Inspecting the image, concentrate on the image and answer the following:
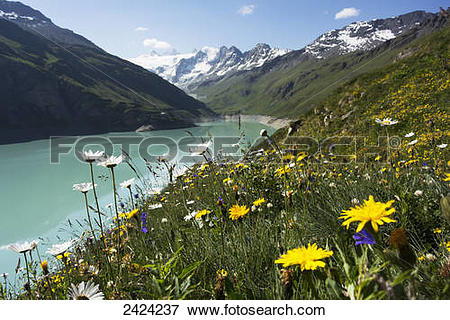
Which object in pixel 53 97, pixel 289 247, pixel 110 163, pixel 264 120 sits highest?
pixel 53 97

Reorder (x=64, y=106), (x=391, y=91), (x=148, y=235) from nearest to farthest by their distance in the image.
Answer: (x=148, y=235), (x=391, y=91), (x=64, y=106)

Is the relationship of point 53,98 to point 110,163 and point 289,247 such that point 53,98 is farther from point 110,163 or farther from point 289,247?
point 289,247

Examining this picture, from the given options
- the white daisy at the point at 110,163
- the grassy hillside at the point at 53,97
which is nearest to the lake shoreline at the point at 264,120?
the grassy hillside at the point at 53,97

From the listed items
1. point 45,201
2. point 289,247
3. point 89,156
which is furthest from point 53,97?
point 289,247

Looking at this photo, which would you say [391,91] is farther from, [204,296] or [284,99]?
[284,99]
